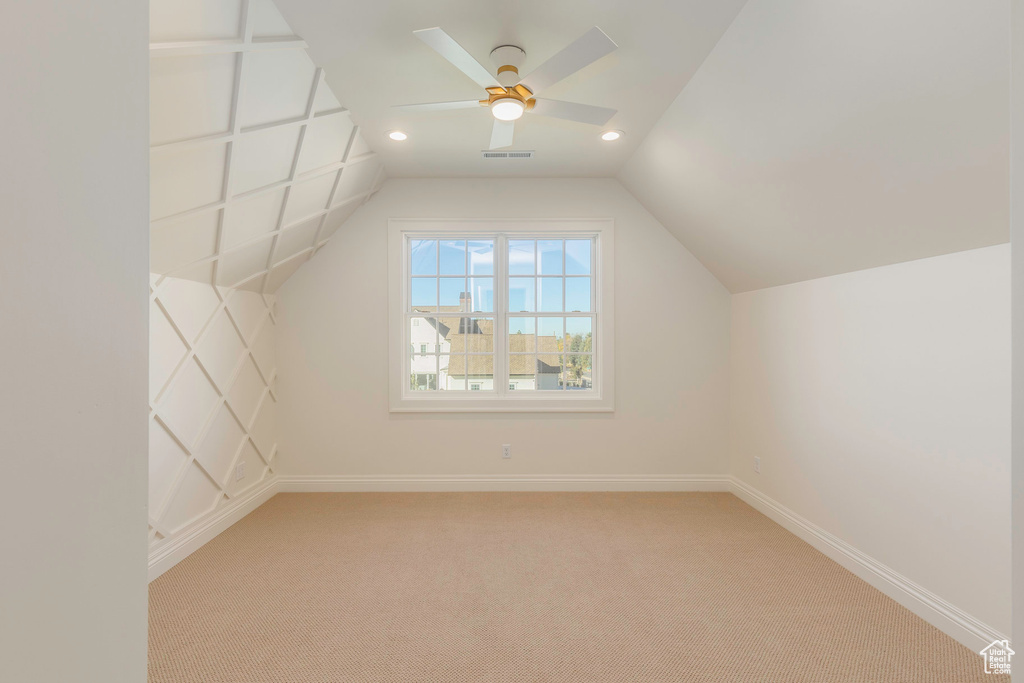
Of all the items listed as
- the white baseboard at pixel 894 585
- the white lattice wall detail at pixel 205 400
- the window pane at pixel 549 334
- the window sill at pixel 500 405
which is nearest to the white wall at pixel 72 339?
the white lattice wall detail at pixel 205 400

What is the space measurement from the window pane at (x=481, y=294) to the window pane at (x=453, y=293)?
75mm

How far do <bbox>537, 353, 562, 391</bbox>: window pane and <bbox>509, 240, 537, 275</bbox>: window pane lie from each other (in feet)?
2.42

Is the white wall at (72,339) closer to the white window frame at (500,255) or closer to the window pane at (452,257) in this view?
the white window frame at (500,255)

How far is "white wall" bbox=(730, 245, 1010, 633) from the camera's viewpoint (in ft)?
6.19

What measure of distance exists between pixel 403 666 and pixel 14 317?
6.17 ft

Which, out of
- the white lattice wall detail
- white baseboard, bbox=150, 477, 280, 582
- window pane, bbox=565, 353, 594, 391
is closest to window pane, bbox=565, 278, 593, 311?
window pane, bbox=565, 353, 594, 391

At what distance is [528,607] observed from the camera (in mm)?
2238

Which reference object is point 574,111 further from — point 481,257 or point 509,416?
point 509,416


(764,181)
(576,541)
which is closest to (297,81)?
(764,181)

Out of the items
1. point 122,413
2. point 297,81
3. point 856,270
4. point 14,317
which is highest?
point 297,81

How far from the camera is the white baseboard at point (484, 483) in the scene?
12.7ft

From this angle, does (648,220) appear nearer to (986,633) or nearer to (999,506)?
(999,506)

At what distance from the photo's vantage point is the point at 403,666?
185 centimetres

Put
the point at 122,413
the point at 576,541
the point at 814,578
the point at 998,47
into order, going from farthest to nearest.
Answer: the point at 576,541
the point at 814,578
the point at 998,47
the point at 122,413
